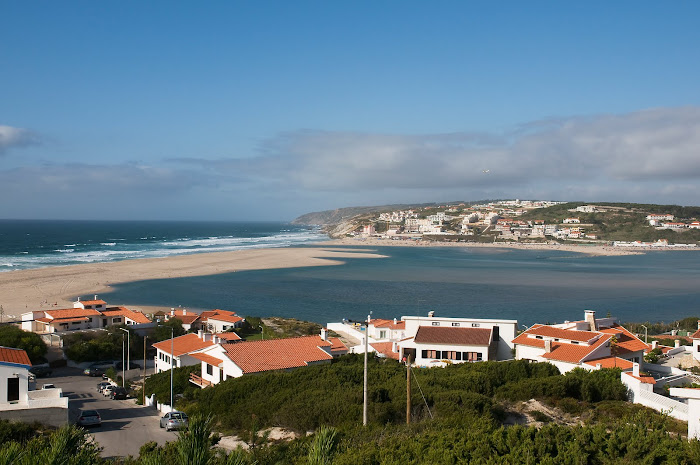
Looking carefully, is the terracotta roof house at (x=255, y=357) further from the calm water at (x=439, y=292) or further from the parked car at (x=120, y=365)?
the calm water at (x=439, y=292)

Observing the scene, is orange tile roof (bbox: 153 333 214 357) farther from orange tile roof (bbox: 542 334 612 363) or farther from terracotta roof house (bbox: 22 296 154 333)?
orange tile roof (bbox: 542 334 612 363)

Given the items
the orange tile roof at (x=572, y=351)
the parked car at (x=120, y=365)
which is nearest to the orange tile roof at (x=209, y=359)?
the parked car at (x=120, y=365)

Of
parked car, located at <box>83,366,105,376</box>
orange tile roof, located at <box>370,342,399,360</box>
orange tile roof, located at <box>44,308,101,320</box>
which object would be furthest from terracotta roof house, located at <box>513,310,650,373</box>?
orange tile roof, located at <box>44,308,101,320</box>

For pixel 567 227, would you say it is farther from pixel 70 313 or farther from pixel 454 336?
pixel 70 313

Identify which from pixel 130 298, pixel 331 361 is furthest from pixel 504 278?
pixel 331 361

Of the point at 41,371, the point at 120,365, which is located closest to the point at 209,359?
the point at 120,365

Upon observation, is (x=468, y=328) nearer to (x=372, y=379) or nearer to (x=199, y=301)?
(x=372, y=379)
